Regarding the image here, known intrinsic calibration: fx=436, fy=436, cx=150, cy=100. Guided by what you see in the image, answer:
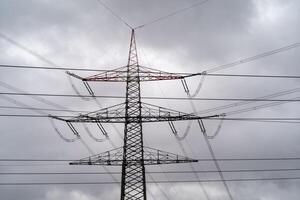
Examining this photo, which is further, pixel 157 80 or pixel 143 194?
pixel 157 80

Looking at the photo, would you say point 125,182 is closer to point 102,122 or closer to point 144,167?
point 144,167

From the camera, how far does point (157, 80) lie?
3075 cm

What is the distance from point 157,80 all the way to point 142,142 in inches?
176

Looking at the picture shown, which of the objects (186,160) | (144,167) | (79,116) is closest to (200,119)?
(186,160)

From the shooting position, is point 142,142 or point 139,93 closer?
point 142,142

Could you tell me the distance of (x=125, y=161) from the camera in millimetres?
29297

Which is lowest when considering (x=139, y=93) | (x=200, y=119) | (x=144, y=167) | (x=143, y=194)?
(x=143, y=194)

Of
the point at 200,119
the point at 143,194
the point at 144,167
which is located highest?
the point at 200,119

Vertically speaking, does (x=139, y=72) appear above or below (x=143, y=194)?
above

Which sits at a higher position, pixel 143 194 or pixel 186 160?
pixel 186 160

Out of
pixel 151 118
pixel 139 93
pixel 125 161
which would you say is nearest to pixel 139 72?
pixel 139 93

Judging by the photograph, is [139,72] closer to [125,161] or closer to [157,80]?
[157,80]

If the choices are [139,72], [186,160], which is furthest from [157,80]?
[186,160]

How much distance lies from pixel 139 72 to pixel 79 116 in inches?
217
